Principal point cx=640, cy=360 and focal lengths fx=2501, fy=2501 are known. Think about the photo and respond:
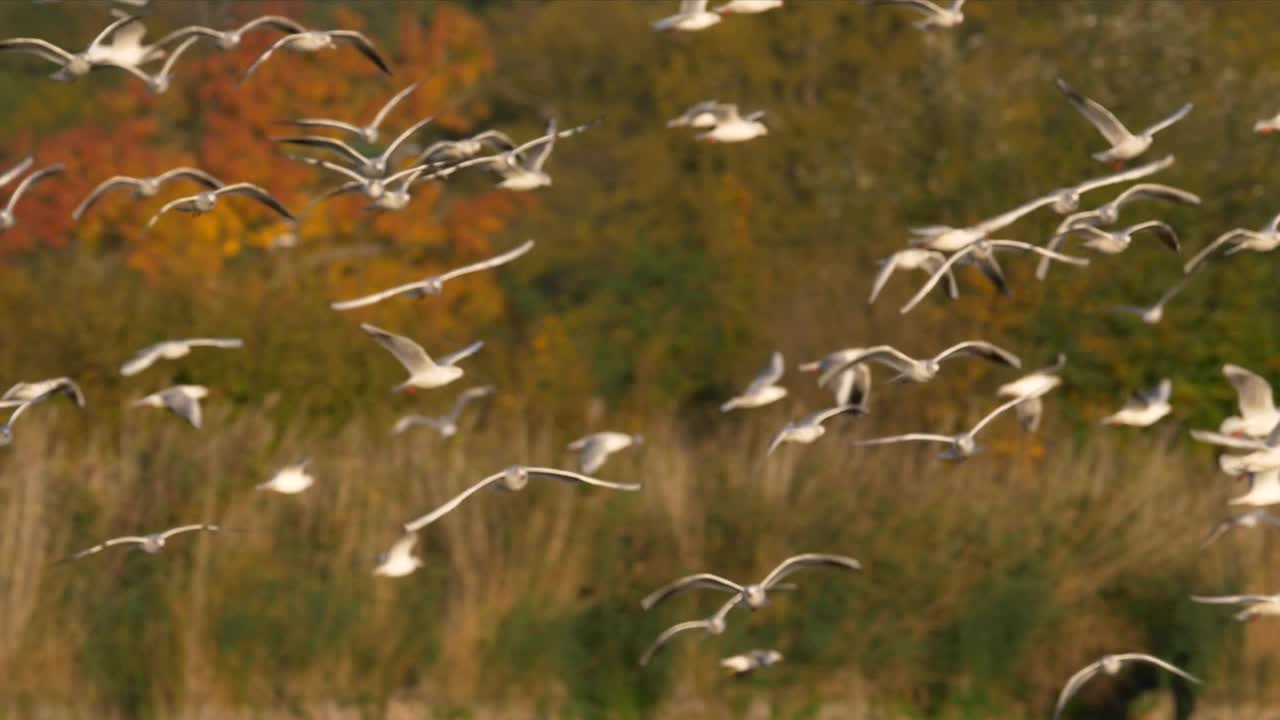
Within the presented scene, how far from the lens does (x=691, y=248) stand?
115 feet

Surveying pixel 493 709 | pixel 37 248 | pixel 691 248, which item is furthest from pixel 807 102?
pixel 493 709

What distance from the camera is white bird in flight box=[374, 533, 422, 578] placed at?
1483cm

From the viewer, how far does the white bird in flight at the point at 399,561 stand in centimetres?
1483

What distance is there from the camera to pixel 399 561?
585 inches

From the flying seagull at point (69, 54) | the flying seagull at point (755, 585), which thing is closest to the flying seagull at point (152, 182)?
the flying seagull at point (69, 54)

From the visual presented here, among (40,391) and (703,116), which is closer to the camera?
(40,391)

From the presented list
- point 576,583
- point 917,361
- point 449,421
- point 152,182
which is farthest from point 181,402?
point 917,361

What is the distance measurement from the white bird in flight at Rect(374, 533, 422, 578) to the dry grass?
0.48m

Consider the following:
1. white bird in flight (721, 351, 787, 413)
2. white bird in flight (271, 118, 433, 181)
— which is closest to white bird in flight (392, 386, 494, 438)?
white bird in flight (721, 351, 787, 413)

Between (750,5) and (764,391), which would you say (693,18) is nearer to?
(750,5)

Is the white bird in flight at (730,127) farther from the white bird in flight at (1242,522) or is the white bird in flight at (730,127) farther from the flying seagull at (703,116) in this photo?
the white bird in flight at (1242,522)

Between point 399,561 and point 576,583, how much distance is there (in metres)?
1.39

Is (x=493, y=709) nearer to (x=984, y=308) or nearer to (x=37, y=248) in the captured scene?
→ (x=984, y=308)

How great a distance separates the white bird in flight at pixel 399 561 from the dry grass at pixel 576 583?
0.48 meters
